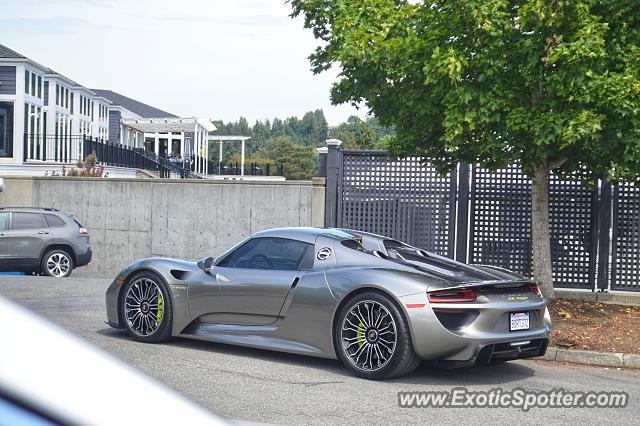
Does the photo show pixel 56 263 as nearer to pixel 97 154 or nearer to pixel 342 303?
pixel 342 303

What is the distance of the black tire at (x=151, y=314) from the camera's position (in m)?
8.88

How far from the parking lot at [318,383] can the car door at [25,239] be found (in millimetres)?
8240

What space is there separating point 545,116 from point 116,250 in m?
13.5

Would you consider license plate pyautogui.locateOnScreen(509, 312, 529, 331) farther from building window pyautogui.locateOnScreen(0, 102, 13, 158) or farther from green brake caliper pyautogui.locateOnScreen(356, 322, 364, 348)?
building window pyautogui.locateOnScreen(0, 102, 13, 158)

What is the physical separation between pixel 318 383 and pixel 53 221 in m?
12.5

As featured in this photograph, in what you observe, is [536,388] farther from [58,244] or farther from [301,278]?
[58,244]

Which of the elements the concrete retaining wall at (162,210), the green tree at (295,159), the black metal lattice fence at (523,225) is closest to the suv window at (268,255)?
the black metal lattice fence at (523,225)

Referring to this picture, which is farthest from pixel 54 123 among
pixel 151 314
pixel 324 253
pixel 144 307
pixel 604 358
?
pixel 604 358

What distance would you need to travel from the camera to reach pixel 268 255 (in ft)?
28.6

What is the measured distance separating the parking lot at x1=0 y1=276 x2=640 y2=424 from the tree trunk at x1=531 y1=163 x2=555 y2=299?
3.72 metres

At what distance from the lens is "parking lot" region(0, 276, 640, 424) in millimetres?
6391

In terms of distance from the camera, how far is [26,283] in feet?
49.3

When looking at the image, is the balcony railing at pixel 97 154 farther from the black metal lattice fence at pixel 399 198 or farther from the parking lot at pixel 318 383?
the parking lot at pixel 318 383

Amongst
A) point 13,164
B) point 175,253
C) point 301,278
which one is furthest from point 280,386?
point 13,164
